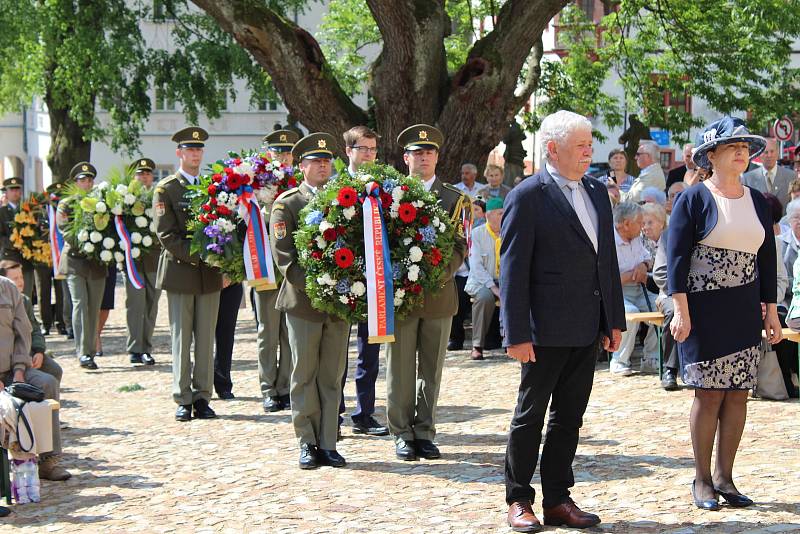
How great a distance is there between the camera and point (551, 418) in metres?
6.80

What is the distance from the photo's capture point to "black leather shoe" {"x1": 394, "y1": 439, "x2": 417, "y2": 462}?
8664mm

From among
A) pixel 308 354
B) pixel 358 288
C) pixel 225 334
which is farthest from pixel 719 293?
pixel 225 334

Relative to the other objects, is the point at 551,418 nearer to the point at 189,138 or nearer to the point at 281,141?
the point at 189,138

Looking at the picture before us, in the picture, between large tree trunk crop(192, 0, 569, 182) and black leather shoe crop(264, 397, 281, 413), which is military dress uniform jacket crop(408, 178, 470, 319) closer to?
black leather shoe crop(264, 397, 281, 413)

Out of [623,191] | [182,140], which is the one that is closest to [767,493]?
[182,140]

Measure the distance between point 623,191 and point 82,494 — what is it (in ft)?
30.8

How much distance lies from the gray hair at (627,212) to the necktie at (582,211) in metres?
6.09

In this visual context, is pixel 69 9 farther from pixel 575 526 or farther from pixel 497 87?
pixel 575 526

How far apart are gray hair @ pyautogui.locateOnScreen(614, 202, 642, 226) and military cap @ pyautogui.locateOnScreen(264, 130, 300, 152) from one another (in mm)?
3449

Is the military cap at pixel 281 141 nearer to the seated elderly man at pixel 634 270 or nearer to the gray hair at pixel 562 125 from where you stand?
the seated elderly man at pixel 634 270

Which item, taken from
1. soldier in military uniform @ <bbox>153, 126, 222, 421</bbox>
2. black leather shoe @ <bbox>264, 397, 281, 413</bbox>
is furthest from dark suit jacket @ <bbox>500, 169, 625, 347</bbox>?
black leather shoe @ <bbox>264, 397, 281, 413</bbox>

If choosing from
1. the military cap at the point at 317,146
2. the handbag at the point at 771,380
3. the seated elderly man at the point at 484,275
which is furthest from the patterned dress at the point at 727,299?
the seated elderly man at the point at 484,275

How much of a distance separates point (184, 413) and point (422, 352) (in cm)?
280

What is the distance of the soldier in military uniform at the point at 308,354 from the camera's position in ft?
28.0
